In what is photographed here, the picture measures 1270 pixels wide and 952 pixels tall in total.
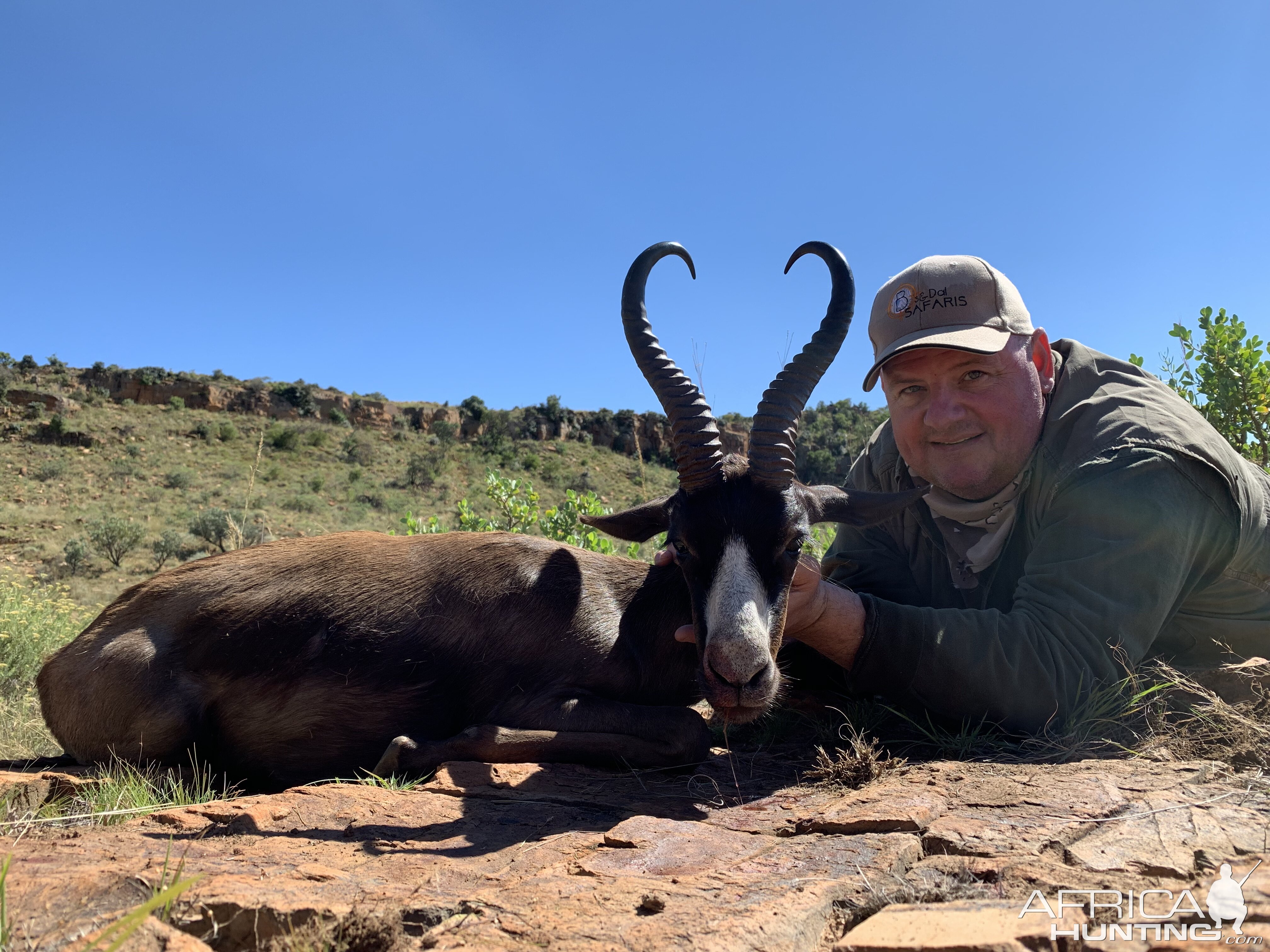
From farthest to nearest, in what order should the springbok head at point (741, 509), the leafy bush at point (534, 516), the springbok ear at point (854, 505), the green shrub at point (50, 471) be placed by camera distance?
the green shrub at point (50, 471) → the leafy bush at point (534, 516) → the springbok ear at point (854, 505) → the springbok head at point (741, 509)

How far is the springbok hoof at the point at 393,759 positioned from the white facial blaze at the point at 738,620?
172 centimetres

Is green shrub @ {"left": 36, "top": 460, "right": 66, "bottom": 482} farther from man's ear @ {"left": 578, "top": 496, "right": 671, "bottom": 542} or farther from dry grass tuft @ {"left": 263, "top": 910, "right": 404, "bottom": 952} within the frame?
dry grass tuft @ {"left": 263, "top": 910, "right": 404, "bottom": 952}

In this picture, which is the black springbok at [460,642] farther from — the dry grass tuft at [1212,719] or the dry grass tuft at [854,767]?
the dry grass tuft at [1212,719]

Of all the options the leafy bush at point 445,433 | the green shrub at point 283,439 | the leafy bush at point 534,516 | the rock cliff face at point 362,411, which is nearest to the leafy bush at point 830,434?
the rock cliff face at point 362,411

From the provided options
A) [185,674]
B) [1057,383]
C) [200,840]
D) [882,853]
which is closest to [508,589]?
[185,674]

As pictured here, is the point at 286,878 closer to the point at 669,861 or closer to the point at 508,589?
the point at 669,861

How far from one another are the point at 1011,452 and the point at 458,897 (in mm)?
3632

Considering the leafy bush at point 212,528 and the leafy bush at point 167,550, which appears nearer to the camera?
the leafy bush at point 167,550

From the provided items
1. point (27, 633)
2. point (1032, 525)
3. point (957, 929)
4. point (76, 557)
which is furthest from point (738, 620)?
point (76, 557)

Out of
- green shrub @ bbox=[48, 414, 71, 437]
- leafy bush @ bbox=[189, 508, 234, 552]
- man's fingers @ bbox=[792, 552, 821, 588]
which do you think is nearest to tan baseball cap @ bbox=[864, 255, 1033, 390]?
man's fingers @ bbox=[792, 552, 821, 588]

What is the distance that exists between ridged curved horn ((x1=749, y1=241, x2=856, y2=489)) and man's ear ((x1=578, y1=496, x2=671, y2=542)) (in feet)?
2.53

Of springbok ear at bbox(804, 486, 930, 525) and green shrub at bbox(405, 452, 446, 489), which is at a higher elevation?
green shrub at bbox(405, 452, 446, 489)

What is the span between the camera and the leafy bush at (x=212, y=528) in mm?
23406

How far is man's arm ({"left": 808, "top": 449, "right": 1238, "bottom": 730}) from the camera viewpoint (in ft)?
12.3
